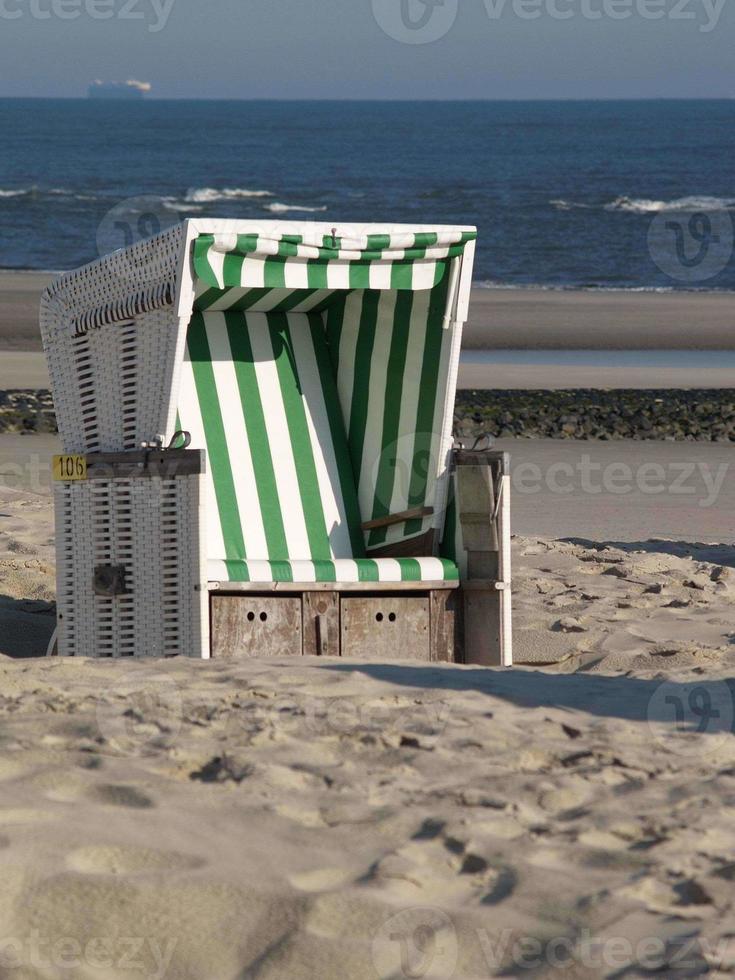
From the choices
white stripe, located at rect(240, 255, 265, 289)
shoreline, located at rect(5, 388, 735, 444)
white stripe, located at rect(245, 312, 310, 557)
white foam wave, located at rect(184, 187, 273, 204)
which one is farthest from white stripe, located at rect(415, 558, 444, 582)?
white foam wave, located at rect(184, 187, 273, 204)

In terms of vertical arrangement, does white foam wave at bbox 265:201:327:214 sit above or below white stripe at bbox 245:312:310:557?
above

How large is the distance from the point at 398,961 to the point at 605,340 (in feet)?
54.6

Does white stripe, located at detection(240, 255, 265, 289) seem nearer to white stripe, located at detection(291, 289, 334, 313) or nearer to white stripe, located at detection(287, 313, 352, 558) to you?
white stripe, located at detection(291, 289, 334, 313)

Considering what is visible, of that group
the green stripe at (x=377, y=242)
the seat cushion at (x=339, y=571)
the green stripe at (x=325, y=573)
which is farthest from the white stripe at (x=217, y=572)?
the green stripe at (x=377, y=242)

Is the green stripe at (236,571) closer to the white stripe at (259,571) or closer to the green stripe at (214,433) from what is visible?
the white stripe at (259,571)

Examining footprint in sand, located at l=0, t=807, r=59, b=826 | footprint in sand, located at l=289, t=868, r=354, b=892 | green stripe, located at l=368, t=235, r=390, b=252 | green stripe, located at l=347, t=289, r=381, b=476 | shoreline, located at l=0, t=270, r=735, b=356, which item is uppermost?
shoreline, located at l=0, t=270, r=735, b=356

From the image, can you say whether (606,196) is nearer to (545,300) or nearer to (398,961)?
(545,300)

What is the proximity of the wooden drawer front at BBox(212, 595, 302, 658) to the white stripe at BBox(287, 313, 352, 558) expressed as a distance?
696 mm

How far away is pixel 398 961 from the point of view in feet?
7.83

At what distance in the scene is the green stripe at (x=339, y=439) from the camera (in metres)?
5.46

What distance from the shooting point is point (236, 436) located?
526 cm

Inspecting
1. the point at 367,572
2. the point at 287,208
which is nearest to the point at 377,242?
the point at 367,572

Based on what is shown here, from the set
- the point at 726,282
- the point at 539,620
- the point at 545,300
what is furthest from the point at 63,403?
the point at 726,282

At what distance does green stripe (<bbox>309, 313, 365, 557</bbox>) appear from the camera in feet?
17.9
